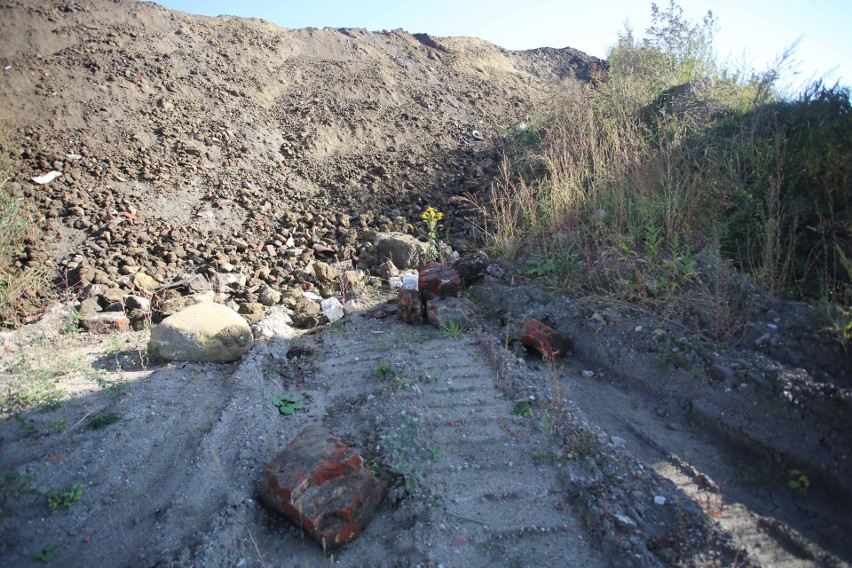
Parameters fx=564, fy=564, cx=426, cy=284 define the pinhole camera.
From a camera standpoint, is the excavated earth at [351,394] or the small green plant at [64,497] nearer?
the excavated earth at [351,394]

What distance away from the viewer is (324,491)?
2541mm

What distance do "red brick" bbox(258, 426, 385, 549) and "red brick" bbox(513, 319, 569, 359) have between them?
1.74 metres

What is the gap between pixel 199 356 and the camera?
4012 millimetres

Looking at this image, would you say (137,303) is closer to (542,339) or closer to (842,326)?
(542,339)

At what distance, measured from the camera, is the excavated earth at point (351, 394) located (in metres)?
2.50

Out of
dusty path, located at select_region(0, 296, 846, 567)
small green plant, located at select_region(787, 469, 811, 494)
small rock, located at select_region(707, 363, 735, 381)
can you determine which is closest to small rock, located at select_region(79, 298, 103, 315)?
dusty path, located at select_region(0, 296, 846, 567)

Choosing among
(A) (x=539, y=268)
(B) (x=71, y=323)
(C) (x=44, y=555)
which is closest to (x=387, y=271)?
(A) (x=539, y=268)

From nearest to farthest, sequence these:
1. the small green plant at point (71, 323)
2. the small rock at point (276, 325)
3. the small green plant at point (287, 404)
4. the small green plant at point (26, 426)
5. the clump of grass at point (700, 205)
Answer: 1. the small green plant at point (26, 426)
2. the small green plant at point (287, 404)
3. the clump of grass at point (700, 205)
4. the small green plant at point (71, 323)
5. the small rock at point (276, 325)

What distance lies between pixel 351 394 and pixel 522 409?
1112mm

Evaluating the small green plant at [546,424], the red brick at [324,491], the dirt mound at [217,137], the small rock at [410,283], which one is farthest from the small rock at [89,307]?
the small green plant at [546,424]

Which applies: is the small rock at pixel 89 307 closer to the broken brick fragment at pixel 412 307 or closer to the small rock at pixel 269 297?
the small rock at pixel 269 297

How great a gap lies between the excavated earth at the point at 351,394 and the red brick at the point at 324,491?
0.08 metres

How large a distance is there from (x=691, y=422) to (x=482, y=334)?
1.57 m

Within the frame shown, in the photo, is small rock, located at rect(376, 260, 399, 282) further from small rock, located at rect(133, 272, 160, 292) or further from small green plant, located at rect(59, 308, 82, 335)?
small green plant, located at rect(59, 308, 82, 335)
